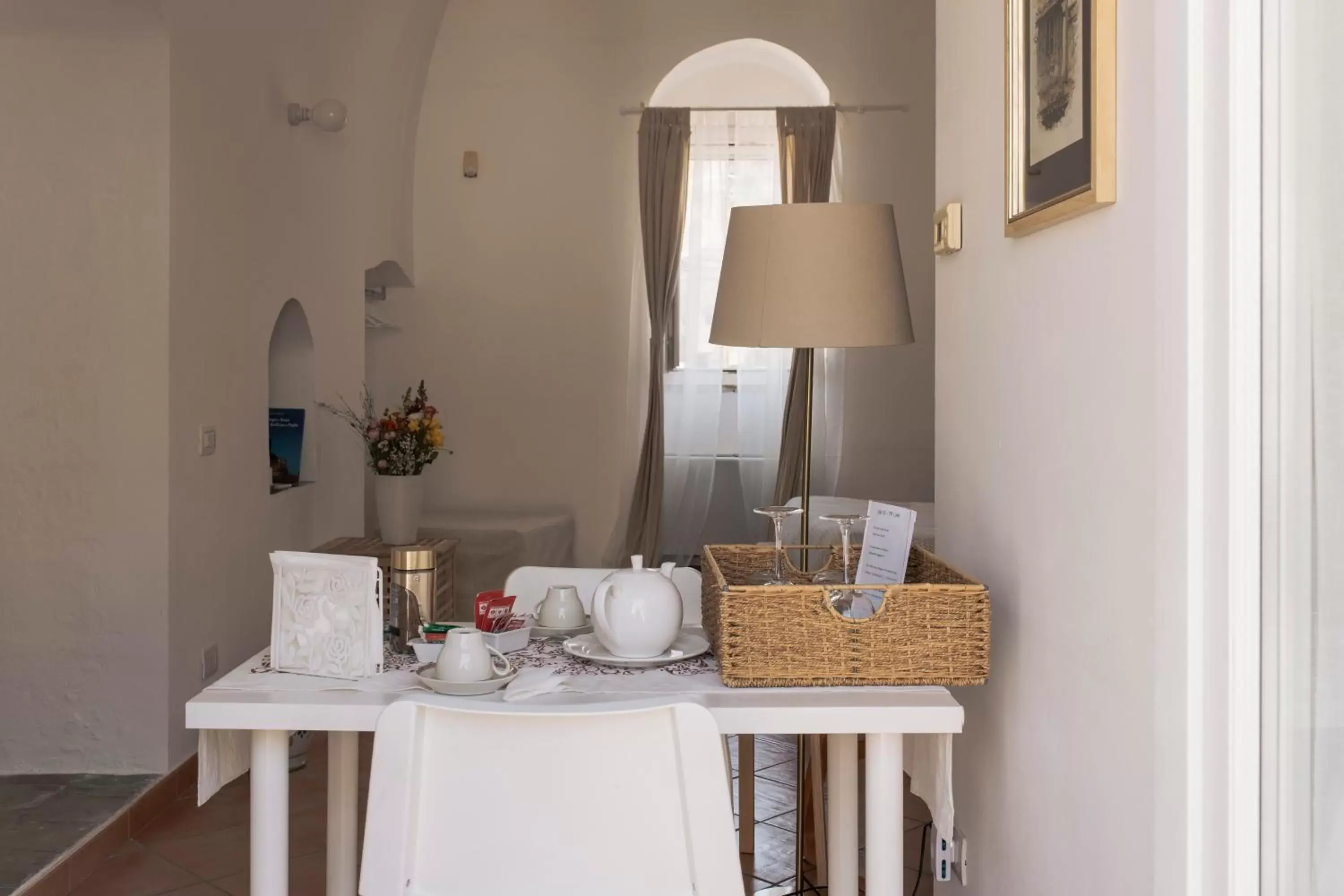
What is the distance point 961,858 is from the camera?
2.43 m

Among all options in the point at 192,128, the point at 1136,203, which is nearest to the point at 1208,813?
the point at 1136,203

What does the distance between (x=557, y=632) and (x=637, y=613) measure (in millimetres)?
297

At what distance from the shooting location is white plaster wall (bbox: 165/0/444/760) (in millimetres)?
3754

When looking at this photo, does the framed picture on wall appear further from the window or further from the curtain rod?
the window

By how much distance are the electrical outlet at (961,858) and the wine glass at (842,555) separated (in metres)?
0.51

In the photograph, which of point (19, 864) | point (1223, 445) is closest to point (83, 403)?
point (19, 864)

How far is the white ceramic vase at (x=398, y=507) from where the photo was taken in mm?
5184

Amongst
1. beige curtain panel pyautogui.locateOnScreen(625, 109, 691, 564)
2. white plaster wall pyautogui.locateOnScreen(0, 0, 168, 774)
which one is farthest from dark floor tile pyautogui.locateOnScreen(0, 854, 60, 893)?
beige curtain panel pyautogui.locateOnScreen(625, 109, 691, 564)

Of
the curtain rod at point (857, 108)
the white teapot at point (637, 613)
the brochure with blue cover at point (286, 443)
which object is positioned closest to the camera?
the white teapot at point (637, 613)

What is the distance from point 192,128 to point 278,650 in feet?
7.57

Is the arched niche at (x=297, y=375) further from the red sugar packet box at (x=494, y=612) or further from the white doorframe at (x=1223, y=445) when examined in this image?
→ the white doorframe at (x=1223, y=445)

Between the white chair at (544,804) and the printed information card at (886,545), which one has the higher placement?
the printed information card at (886,545)

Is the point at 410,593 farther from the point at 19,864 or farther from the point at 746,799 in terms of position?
the point at 19,864

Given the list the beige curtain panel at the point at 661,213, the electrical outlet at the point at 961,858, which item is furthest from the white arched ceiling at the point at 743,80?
the electrical outlet at the point at 961,858
